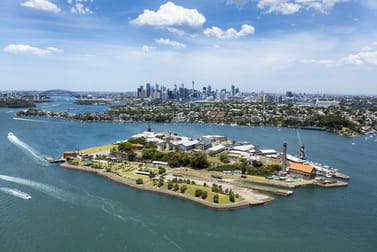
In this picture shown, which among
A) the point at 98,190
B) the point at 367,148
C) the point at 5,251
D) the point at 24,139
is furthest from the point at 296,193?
the point at 24,139

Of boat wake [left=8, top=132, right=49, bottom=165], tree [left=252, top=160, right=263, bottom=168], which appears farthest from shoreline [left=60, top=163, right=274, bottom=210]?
tree [left=252, top=160, right=263, bottom=168]

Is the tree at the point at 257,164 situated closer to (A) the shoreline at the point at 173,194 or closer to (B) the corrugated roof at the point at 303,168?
(B) the corrugated roof at the point at 303,168

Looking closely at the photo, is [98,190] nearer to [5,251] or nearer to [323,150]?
[5,251]

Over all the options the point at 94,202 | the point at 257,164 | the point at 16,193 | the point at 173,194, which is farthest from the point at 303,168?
the point at 16,193

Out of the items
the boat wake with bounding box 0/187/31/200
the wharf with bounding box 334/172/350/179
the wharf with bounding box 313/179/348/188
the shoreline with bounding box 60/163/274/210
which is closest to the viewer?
the shoreline with bounding box 60/163/274/210

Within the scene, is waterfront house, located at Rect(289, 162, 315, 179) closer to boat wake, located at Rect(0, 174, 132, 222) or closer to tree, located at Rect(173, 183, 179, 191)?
tree, located at Rect(173, 183, 179, 191)

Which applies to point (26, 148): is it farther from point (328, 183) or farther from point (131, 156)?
point (328, 183)

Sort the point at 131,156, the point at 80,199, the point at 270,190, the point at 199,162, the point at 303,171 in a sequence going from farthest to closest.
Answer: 1. the point at 131,156
2. the point at 199,162
3. the point at 303,171
4. the point at 270,190
5. the point at 80,199

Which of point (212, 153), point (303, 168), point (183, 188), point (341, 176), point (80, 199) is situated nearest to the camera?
point (80, 199)

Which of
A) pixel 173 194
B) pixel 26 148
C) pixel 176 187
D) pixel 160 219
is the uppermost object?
pixel 26 148

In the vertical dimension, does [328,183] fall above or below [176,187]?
below
